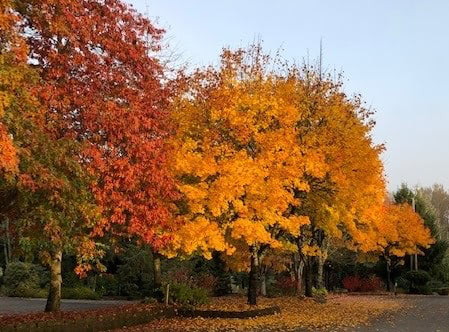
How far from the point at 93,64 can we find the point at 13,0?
2771mm

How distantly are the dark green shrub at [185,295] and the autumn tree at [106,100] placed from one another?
811 cm

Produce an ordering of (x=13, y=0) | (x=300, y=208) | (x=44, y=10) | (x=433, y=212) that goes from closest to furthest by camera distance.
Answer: (x=13, y=0) → (x=44, y=10) → (x=300, y=208) → (x=433, y=212)

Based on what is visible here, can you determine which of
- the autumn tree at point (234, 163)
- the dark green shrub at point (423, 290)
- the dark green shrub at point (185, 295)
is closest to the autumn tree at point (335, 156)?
the autumn tree at point (234, 163)

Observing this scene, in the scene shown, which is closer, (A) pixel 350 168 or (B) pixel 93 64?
(B) pixel 93 64

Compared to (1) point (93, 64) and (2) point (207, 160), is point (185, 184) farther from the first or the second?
(1) point (93, 64)

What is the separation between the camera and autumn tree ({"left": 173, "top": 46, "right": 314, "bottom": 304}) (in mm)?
21141

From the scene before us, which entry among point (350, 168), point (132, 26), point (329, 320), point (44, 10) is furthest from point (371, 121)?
point (44, 10)

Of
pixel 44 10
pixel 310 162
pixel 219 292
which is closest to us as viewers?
pixel 44 10

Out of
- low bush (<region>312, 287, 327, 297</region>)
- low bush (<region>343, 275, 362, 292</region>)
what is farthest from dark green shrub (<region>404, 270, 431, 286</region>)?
low bush (<region>312, 287, 327, 297</region>)

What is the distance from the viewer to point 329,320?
22125 mm

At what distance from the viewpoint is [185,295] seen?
24.5 metres

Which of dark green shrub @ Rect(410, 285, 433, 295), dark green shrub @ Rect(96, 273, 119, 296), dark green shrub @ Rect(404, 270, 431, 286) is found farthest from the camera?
dark green shrub @ Rect(404, 270, 431, 286)

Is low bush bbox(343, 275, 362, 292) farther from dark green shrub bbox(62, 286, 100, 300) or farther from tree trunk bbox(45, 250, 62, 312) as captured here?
tree trunk bbox(45, 250, 62, 312)

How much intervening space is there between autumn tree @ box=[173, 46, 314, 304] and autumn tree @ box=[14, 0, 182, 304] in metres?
4.22
